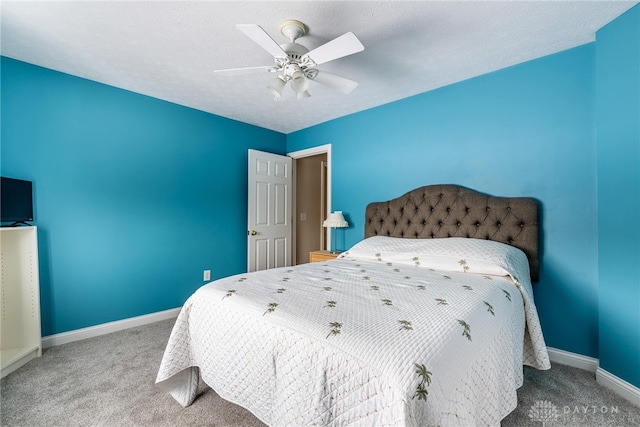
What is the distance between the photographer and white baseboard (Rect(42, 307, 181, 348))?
2.33 metres

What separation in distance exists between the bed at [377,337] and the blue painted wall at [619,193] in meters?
0.41

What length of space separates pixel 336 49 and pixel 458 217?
5.73ft

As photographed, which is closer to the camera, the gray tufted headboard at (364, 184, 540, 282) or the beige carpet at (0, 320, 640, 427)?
the beige carpet at (0, 320, 640, 427)

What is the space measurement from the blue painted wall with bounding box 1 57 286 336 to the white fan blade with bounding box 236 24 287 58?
77.3 inches

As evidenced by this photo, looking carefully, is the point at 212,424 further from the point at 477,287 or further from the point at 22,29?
the point at 22,29

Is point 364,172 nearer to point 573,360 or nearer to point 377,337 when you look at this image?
point 573,360

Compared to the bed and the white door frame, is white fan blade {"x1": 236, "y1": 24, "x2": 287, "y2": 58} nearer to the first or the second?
the bed

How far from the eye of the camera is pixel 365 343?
915 mm

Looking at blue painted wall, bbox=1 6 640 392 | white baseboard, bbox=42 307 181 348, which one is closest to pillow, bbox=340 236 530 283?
blue painted wall, bbox=1 6 640 392

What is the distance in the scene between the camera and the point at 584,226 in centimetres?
198

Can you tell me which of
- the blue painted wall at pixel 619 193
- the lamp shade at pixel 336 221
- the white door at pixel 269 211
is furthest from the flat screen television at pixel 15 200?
the blue painted wall at pixel 619 193

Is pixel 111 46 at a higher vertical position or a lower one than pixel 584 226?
higher

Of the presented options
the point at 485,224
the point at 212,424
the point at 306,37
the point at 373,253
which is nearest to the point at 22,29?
the point at 306,37

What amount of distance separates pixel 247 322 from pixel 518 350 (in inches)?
57.1
